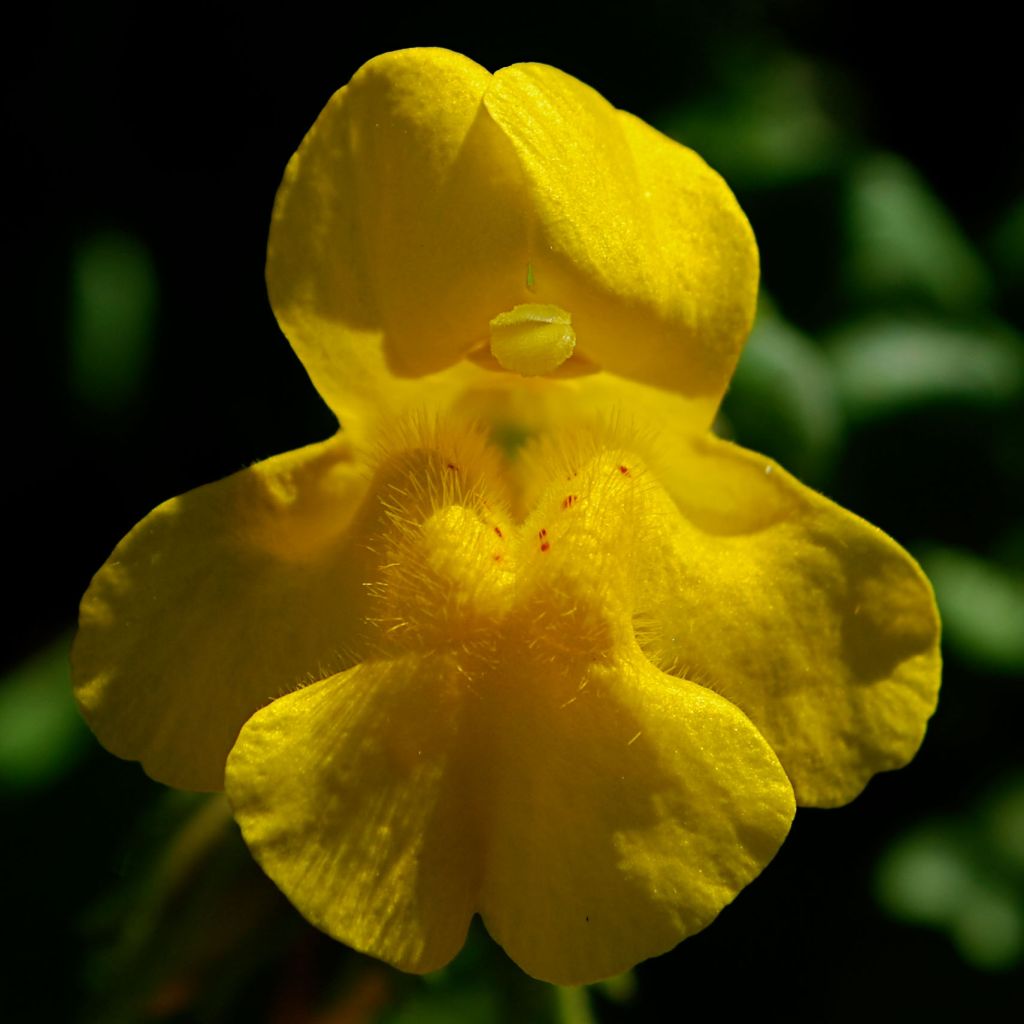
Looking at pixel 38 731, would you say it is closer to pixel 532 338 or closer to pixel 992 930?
pixel 532 338

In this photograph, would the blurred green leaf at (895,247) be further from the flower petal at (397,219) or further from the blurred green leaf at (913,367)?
the flower petal at (397,219)

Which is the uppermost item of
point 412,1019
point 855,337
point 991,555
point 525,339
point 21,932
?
point 525,339

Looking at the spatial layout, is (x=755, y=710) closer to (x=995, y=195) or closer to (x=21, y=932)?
(x=21, y=932)

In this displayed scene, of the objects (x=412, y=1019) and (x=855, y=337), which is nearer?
(x=412, y=1019)

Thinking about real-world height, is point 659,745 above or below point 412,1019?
above

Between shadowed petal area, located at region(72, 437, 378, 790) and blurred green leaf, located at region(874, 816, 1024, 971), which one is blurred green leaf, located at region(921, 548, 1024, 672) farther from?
shadowed petal area, located at region(72, 437, 378, 790)

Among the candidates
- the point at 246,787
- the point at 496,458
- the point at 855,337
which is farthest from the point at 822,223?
the point at 246,787

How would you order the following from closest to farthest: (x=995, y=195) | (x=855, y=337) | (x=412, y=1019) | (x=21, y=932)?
(x=412, y=1019) < (x=21, y=932) < (x=855, y=337) < (x=995, y=195)
